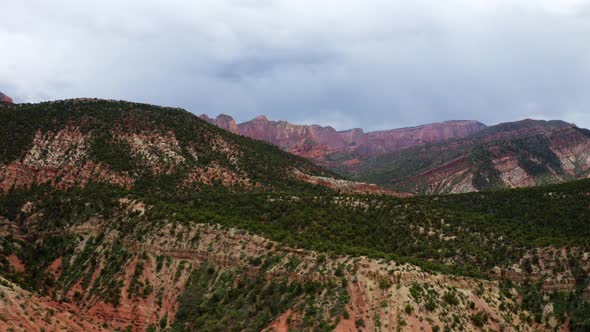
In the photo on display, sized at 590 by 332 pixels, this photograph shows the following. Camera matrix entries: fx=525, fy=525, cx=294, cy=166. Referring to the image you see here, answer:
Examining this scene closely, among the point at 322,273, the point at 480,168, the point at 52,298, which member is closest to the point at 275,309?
the point at 322,273

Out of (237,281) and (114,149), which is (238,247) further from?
(114,149)

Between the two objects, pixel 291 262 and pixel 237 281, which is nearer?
pixel 291 262

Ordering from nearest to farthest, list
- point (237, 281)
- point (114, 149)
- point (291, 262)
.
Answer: point (291, 262)
point (237, 281)
point (114, 149)

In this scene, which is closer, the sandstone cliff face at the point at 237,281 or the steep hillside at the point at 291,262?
the sandstone cliff face at the point at 237,281

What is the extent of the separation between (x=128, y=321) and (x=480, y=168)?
16293cm

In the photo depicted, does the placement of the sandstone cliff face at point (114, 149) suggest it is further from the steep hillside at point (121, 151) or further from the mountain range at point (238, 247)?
the mountain range at point (238, 247)

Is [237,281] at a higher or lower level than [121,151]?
lower

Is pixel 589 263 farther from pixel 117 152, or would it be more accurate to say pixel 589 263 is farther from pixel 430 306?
pixel 117 152

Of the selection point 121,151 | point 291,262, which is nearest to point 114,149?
point 121,151

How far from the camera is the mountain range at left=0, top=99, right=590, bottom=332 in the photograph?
4694 cm

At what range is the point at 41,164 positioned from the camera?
88.4m

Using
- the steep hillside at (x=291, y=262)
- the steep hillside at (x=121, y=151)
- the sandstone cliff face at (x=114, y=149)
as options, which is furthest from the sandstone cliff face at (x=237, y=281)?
the sandstone cliff face at (x=114, y=149)

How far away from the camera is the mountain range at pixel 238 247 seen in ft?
154

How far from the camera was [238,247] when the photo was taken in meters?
60.4
